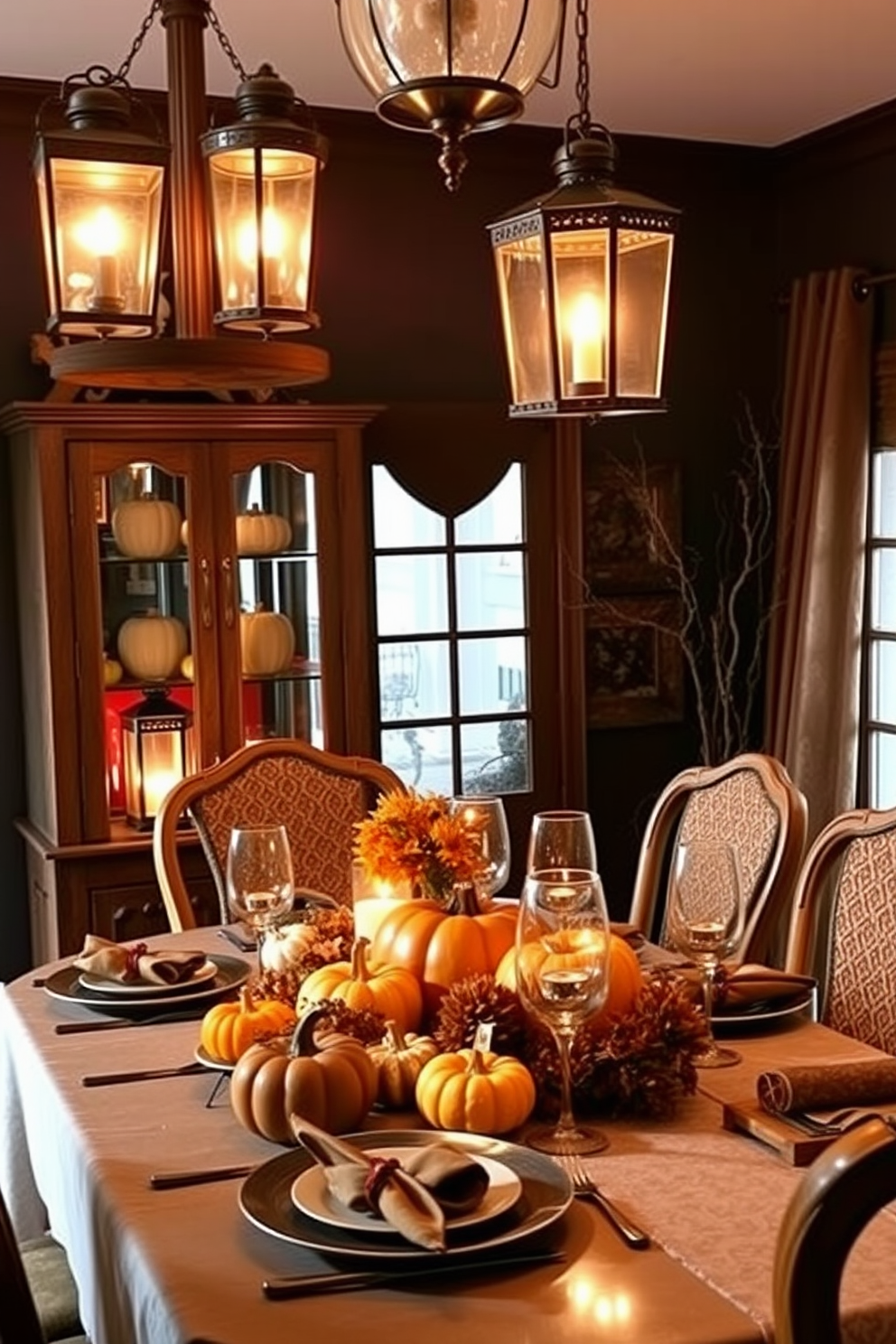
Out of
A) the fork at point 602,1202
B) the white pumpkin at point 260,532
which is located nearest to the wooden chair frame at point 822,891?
the fork at point 602,1202

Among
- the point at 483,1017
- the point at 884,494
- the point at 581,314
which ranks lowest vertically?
the point at 483,1017

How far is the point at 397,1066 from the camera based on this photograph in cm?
179

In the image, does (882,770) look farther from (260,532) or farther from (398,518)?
(260,532)

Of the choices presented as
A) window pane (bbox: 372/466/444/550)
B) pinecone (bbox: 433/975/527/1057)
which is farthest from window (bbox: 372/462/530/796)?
pinecone (bbox: 433/975/527/1057)

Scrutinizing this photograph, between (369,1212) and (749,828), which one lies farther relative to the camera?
(749,828)

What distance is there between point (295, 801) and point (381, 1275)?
1.73 meters

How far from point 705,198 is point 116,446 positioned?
2.02 meters

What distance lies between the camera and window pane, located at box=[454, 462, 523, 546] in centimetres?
407

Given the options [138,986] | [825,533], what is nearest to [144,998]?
[138,986]

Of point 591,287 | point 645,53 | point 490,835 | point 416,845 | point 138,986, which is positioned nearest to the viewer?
point 591,287

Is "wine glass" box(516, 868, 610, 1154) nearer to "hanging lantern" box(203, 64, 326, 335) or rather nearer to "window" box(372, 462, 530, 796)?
"hanging lantern" box(203, 64, 326, 335)

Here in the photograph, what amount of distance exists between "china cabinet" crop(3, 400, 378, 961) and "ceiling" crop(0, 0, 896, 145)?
79cm

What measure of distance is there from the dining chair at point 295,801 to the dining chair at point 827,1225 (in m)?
2.03

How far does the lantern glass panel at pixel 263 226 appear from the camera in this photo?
6.30 feet
